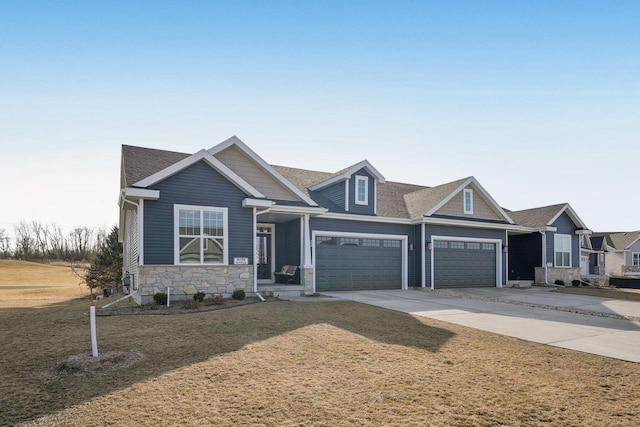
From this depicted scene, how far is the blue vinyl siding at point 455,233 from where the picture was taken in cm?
1967

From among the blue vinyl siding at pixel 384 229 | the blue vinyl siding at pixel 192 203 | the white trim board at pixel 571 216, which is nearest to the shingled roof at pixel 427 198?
the blue vinyl siding at pixel 384 229


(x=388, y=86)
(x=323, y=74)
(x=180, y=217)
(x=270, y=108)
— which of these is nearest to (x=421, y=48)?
(x=388, y=86)

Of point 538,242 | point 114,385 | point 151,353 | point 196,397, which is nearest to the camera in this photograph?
point 196,397

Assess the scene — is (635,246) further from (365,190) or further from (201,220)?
(201,220)

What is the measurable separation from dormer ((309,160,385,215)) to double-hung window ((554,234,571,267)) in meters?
12.6

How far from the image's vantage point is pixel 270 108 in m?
14.4

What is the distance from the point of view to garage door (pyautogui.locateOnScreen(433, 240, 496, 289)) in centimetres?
2020

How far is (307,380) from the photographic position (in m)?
5.32

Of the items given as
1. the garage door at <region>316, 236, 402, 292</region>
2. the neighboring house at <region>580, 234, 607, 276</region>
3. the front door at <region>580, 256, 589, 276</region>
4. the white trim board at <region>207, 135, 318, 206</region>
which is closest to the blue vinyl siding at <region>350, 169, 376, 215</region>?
the garage door at <region>316, 236, 402, 292</region>

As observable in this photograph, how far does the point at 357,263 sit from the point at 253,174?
241 inches

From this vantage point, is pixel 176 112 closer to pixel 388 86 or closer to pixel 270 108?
pixel 270 108

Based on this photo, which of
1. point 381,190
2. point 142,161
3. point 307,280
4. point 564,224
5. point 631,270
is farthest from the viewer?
point 631,270

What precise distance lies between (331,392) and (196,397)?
155 centimetres

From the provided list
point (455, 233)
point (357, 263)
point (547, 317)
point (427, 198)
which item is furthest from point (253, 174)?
point (547, 317)
